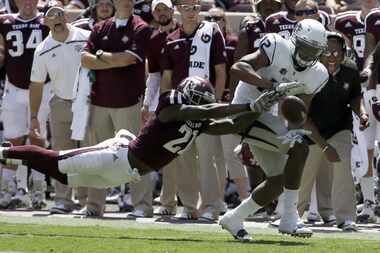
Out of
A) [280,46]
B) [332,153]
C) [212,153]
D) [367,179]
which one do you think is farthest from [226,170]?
[280,46]

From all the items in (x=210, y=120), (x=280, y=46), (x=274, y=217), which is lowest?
(x=274, y=217)

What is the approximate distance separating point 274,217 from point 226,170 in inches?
36.4

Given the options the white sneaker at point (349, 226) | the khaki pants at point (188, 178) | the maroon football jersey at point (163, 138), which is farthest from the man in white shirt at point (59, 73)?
the maroon football jersey at point (163, 138)

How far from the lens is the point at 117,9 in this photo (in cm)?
1204

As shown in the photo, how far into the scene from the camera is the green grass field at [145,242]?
331 inches

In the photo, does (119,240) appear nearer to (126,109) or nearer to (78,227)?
(78,227)

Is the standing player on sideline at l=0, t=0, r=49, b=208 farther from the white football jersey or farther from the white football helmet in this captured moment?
the white football helmet

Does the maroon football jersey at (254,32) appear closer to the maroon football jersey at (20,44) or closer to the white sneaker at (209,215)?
the white sneaker at (209,215)

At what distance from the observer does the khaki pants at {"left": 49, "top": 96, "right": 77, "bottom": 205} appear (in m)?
12.6

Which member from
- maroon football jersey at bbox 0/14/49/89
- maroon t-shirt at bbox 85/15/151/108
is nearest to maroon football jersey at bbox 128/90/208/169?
maroon t-shirt at bbox 85/15/151/108

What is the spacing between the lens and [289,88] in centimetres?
898

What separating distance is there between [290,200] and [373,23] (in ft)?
11.2

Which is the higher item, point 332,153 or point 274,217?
point 332,153

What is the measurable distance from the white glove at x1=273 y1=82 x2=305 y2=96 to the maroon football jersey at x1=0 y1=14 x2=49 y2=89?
14.7 feet
